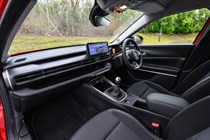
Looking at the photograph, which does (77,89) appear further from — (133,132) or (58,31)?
(133,132)

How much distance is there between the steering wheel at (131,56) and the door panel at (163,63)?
1.40 ft

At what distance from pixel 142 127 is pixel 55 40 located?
1.11m

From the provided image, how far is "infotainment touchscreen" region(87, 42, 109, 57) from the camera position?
1791 mm

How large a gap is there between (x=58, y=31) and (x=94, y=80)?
59 cm

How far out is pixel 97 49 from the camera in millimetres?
1886

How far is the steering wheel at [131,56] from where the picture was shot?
2.10m

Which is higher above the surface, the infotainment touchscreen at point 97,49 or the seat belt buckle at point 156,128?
the infotainment touchscreen at point 97,49

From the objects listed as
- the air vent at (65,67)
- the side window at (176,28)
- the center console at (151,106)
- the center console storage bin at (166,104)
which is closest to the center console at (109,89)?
the center console at (151,106)

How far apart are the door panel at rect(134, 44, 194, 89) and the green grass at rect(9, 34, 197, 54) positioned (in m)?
0.10

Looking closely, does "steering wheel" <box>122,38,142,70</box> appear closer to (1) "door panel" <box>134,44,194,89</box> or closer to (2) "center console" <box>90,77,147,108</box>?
(2) "center console" <box>90,77,147,108</box>

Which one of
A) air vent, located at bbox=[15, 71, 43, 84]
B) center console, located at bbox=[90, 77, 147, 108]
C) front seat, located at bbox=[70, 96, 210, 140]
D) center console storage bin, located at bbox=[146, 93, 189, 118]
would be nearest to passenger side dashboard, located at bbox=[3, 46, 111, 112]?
air vent, located at bbox=[15, 71, 43, 84]

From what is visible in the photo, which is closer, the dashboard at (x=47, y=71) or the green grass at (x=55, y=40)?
the dashboard at (x=47, y=71)

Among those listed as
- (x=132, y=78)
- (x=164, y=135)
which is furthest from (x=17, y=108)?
(x=132, y=78)

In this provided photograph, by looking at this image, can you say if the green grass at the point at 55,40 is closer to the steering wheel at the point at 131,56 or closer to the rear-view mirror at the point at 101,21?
the rear-view mirror at the point at 101,21
